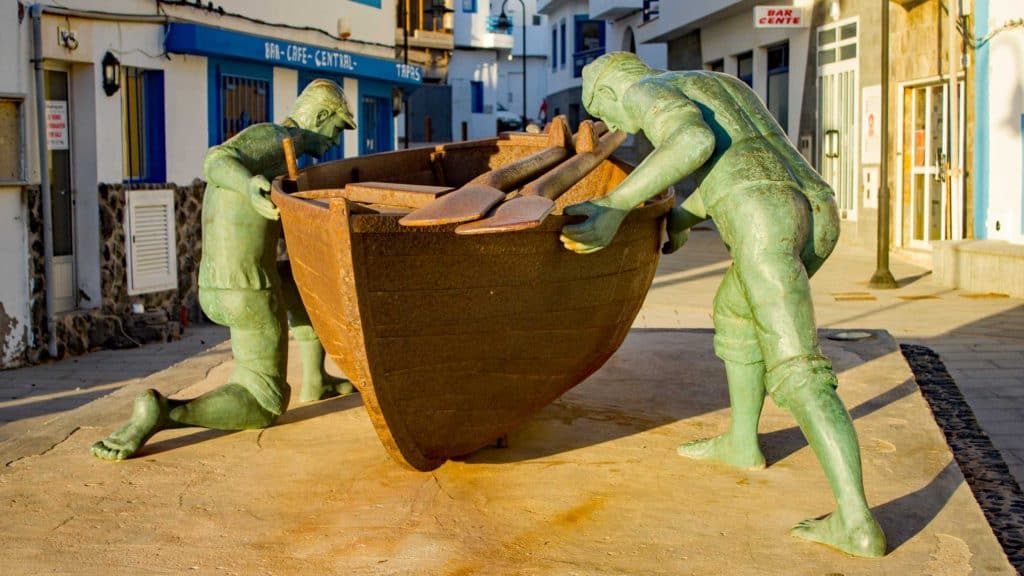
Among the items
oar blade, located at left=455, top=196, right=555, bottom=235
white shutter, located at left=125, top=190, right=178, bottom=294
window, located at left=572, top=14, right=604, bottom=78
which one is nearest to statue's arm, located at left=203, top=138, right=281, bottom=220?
oar blade, located at left=455, top=196, right=555, bottom=235

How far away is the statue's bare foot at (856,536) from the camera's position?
4305 millimetres

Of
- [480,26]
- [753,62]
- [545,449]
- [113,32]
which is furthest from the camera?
[480,26]

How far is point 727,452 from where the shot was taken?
18.0 ft

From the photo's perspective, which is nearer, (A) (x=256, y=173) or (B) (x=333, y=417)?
(A) (x=256, y=173)

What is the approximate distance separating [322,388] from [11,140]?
536 cm

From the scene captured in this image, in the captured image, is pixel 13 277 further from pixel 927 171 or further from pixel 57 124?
pixel 927 171

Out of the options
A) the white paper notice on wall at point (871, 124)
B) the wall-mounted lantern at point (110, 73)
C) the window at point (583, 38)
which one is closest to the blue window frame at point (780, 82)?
the white paper notice on wall at point (871, 124)

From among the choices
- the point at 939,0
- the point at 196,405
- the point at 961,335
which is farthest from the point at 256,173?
the point at 939,0

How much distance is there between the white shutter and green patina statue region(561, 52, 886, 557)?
8.47 metres

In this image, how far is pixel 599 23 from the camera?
4756 cm

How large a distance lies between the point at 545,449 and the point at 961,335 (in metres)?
5.71

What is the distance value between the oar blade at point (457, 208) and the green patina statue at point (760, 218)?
314 mm

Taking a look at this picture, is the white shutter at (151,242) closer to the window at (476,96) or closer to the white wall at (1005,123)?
the white wall at (1005,123)

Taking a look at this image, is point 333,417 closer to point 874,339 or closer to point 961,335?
point 874,339
